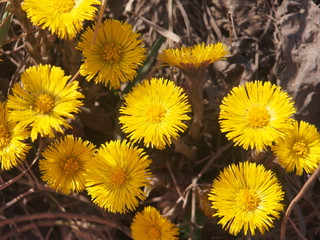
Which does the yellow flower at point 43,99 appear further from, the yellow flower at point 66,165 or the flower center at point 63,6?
the flower center at point 63,6

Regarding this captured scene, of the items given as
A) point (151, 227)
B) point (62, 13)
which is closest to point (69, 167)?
point (151, 227)

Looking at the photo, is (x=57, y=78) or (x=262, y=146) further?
(x=57, y=78)

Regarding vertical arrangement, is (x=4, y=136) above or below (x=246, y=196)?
below

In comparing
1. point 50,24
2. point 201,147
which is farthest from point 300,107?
point 50,24

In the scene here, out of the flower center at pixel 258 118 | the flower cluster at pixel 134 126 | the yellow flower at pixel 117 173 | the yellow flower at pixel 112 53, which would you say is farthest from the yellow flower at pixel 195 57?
the yellow flower at pixel 117 173

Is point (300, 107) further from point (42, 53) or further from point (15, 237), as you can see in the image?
point (15, 237)

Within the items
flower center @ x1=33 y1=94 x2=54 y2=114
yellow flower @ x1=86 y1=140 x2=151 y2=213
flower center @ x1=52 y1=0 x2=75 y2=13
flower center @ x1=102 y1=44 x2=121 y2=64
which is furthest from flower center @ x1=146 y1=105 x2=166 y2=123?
flower center @ x1=52 y1=0 x2=75 y2=13

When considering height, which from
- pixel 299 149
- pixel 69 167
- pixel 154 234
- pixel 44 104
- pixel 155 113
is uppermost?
pixel 299 149

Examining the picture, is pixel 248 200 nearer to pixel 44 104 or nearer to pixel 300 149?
pixel 300 149
